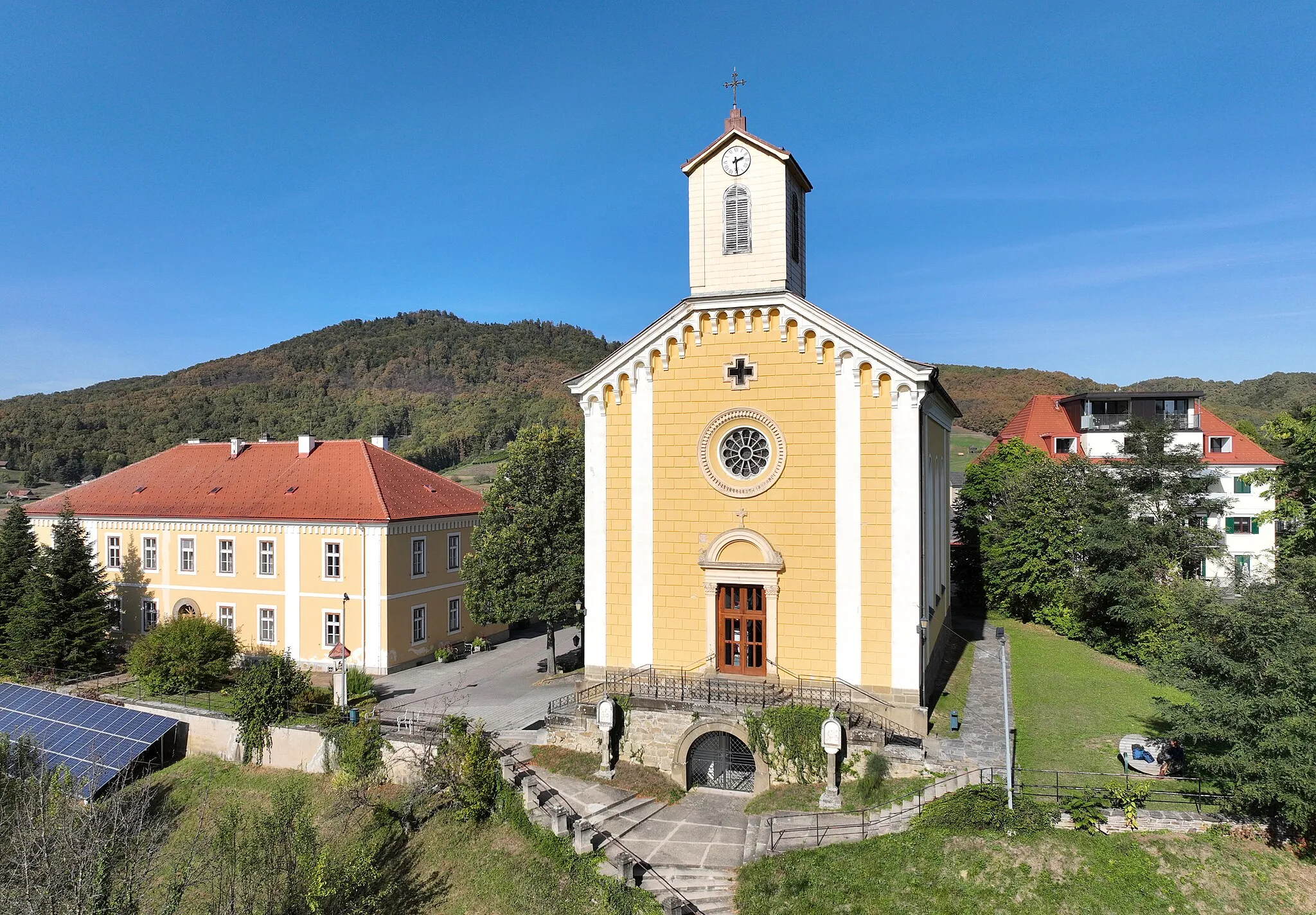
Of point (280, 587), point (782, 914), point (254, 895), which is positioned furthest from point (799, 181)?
point (280, 587)

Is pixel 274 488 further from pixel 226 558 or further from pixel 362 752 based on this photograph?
pixel 362 752

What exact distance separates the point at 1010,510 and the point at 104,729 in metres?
36.0

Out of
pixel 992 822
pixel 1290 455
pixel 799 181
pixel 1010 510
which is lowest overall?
pixel 992 822

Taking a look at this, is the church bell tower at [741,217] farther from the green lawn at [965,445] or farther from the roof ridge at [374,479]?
the green lawn at [965,445]

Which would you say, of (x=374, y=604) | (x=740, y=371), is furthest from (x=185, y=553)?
(x=740, y=371)

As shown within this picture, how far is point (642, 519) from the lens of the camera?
68.3ft

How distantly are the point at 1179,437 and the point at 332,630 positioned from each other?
144ft

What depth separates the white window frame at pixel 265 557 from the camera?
31562 millimetres

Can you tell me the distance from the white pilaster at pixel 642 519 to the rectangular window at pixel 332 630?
15.8m

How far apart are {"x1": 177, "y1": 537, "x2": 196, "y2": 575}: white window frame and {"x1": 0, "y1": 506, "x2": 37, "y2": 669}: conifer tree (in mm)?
5573

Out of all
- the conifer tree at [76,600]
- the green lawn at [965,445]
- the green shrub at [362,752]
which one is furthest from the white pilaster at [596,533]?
the green lawn at [965,445]

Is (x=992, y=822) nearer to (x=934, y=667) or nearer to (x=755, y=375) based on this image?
(x=934, y=667)

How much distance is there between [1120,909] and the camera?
12125mm

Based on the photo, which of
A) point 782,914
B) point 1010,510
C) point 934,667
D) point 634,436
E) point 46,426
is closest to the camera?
point 782,914
